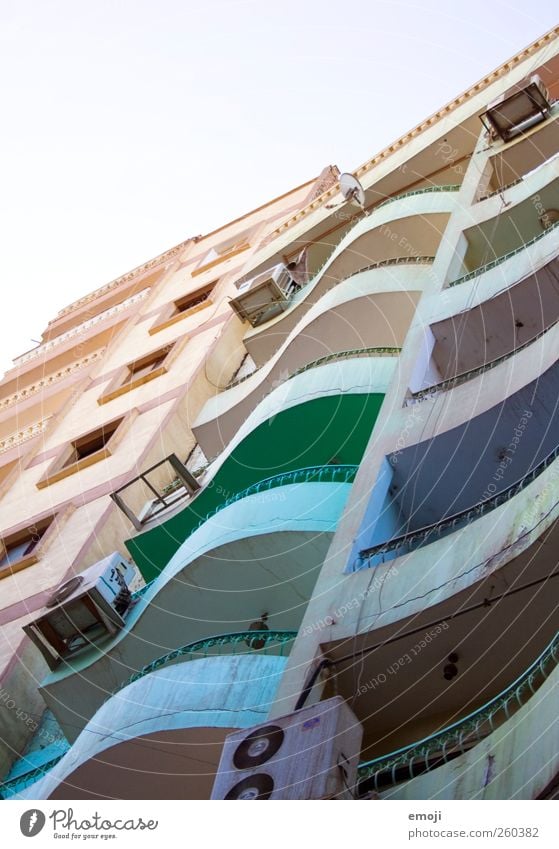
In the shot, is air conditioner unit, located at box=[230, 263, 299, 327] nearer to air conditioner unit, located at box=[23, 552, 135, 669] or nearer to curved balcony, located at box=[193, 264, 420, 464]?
curved balcony, located at box=[193, 264, 420, 464]

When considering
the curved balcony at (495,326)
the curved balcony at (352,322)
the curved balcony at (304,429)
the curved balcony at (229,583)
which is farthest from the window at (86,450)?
the curved balcony at (495,326)

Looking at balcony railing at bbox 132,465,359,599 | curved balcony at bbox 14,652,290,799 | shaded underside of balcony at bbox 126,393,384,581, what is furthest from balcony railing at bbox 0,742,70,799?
shaded underside of balcony at bbox 126,393,384,581

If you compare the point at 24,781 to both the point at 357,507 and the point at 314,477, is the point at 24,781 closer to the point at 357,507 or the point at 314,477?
the point at 314,477

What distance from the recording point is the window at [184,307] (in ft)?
92.0

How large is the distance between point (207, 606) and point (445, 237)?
6.85m

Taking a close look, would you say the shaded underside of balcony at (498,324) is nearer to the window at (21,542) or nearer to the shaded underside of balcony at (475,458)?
the shaded underside of balcony at (475,458)

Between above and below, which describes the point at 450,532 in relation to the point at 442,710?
above

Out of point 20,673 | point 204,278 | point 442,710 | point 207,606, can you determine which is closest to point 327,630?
point 442,710

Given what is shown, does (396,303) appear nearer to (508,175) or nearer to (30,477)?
(508,175)

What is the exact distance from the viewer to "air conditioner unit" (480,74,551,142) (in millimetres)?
17297

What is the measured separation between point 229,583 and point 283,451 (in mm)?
2956

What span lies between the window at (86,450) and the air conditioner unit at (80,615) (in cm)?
744

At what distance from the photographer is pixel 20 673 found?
15398 mm
